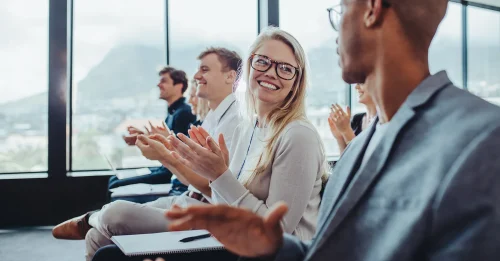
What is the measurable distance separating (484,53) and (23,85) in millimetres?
6691

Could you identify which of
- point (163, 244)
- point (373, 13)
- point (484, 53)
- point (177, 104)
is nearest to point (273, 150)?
point (163, 244)

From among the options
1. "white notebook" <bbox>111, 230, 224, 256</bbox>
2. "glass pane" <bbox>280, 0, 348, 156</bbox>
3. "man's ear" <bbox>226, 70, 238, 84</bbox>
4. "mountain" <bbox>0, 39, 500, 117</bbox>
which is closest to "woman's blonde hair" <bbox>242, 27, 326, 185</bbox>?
"white notebook" <bbox>111, 230, 224, 256</bbox>

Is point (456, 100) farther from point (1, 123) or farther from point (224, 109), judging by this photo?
point (1, 123)

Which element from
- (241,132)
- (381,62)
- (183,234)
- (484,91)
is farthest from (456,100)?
(484,91)

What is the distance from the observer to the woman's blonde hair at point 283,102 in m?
1.79

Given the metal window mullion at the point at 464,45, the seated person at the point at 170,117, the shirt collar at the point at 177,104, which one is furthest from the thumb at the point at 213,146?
the metal window mullion at the point at 464,45

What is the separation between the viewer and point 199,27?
598 centimetres

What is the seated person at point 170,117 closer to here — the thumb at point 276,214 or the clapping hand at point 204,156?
the clapping hand at point 204,156

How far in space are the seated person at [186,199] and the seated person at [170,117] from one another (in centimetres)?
38

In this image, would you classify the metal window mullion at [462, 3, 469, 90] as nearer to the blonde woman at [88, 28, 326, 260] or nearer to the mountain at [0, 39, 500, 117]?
the mountain at [0, 39, 500, 117]

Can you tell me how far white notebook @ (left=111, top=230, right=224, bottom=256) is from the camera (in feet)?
4.62

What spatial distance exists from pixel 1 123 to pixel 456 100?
574 cm

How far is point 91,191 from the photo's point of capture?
564 centimetres

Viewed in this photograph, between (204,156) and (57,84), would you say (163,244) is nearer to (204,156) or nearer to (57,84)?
(204,156)
